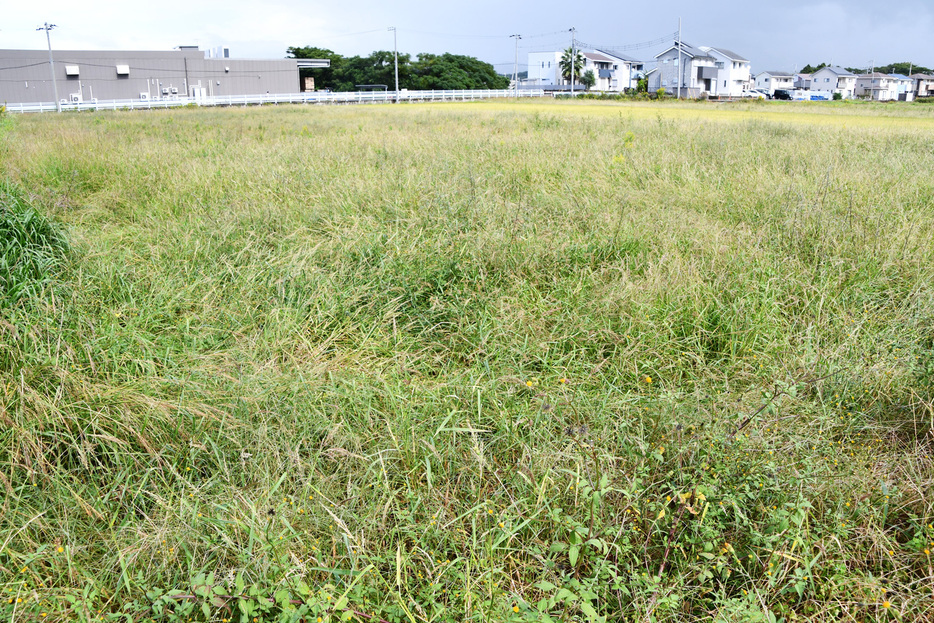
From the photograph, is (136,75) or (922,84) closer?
(136,75)

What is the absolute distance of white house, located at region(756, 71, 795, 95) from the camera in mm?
97812

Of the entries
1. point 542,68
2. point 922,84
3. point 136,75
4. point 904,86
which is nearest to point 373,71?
point 136,75

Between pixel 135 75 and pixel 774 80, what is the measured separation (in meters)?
92.3

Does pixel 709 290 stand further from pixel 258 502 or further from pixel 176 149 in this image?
pixel 176 149

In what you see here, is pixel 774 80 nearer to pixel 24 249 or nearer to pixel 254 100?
pixel 254 100

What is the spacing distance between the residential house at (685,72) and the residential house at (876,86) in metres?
33.7

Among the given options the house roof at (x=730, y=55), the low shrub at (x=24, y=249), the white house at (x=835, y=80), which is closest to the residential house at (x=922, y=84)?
the white house at (x=835, y=80)

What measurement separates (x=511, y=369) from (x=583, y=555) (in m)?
1.38

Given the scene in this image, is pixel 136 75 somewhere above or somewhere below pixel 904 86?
below

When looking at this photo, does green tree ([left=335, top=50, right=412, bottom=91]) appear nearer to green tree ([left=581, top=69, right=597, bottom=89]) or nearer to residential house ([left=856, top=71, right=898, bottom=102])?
green tree ([left=581, top=69, right=597, bottom=89])

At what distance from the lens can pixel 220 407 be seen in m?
2.94

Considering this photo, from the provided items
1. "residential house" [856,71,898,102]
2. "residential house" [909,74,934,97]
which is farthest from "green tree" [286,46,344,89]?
"residential house" [909,74,934,97]

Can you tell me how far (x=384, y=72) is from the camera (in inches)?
2810

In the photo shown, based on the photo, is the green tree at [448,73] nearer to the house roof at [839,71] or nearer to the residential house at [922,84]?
the house roof at [839,71]
